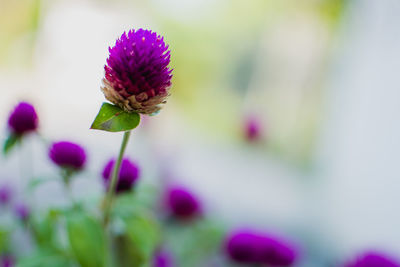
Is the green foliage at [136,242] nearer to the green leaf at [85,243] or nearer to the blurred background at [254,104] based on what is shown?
the green leaf at [85,243]

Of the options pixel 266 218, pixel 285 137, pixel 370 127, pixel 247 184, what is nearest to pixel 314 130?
pixel 285 137

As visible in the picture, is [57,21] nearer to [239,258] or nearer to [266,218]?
[266,218]

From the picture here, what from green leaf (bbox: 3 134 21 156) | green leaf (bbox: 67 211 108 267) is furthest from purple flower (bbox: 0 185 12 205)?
green leaf (bbox: 67 211 108 267)

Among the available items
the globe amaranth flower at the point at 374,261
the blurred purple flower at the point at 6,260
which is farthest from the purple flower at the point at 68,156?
the globe amaranth flower at the point at 374,261

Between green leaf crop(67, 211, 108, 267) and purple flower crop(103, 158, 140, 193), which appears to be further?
purple flower crop(103, 158, 140, 193)

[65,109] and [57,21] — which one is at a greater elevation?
[57,21]

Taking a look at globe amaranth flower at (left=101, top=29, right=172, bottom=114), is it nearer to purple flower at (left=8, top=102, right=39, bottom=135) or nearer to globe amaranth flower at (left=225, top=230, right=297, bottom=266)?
purple flower at (left=8, top=102, right=39, bottom=135)

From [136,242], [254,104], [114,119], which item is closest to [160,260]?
[136,242]
